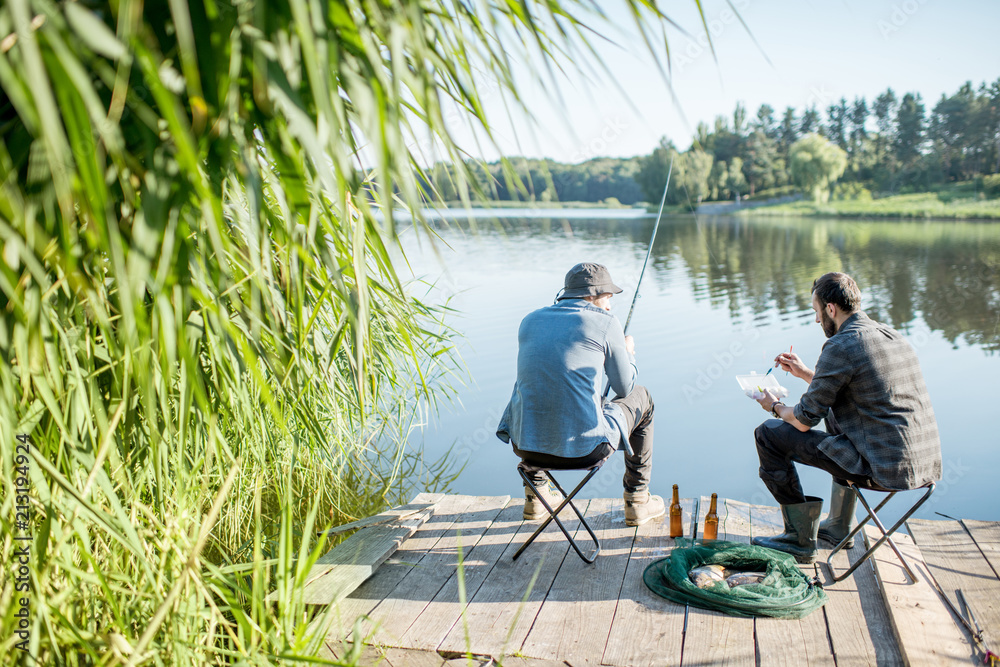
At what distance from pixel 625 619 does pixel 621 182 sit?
142ft

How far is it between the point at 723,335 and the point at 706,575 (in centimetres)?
789

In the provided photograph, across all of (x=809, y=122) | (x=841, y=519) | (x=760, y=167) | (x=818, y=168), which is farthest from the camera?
(x=809, y=122)

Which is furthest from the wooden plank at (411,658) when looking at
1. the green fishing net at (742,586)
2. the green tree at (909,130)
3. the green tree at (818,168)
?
the green tree at (909,130)

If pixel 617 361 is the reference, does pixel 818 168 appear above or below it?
above

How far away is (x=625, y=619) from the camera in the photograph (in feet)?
7.73

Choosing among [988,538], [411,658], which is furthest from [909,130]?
[411,658]

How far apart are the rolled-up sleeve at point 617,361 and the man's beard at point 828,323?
835 mm

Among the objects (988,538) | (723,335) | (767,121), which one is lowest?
(723,335)

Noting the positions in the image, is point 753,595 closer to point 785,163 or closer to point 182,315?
point 182,315

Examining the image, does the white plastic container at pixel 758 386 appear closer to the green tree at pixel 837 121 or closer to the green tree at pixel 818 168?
the green tree at pixel 818 168

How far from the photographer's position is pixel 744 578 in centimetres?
251

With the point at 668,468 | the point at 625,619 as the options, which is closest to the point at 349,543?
the point at 625,619

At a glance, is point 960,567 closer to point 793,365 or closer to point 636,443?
point 793,365

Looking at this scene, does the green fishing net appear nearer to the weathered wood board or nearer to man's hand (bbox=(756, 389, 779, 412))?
man's hand (bbox=(756, 389, 779, 412))
